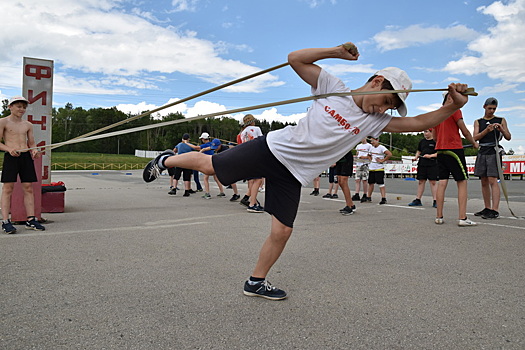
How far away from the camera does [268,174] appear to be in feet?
10.1

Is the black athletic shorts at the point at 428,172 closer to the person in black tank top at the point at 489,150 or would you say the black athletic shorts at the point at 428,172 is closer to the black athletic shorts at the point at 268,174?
the person in black tank top at the point at 489,150

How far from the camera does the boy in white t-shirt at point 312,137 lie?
298 centimetres

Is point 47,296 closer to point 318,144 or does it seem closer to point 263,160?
point 263,160

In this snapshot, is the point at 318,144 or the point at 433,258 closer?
the point at 318,144

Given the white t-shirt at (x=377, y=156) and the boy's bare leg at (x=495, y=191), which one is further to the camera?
the white t-shirt at (x=377, y=156)

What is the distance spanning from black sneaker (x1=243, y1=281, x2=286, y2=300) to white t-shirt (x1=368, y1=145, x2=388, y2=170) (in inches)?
321

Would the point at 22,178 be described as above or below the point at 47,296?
above

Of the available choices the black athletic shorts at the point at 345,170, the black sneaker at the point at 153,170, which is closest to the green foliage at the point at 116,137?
the black athletic shorts at the point at 345,170

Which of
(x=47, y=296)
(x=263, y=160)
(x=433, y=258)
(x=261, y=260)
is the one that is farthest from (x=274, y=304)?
(x=433, y=258)

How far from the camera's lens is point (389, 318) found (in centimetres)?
264

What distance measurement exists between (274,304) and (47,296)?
62.4 inches

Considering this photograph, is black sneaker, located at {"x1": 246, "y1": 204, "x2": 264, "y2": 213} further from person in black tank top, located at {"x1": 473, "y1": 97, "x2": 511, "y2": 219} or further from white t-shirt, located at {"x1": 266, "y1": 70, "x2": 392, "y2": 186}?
white t-shirt, located at {"x1": 266, "y1": 70, "x2": 392, "y2": 186}

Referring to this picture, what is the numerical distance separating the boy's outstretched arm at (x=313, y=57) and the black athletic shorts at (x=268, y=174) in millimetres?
552

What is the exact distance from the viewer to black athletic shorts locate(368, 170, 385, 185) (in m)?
10.5
